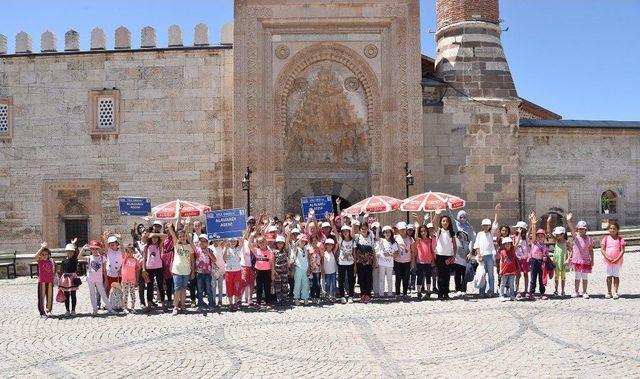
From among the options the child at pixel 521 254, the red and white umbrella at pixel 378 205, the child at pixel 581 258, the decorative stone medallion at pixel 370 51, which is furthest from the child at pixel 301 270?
the decorative stone medallion at pixel 370 51

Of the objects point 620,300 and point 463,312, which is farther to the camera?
point 620,300

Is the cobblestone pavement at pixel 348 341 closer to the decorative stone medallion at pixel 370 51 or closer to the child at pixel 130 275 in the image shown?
the child at pixel 130 275

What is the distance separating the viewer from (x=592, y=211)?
1981 centimetres

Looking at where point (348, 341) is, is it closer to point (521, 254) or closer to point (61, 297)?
point (521, 254)

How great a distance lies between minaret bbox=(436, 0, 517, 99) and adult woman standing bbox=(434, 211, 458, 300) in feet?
26.5

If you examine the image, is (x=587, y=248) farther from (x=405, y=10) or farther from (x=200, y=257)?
(x=405, y=10)

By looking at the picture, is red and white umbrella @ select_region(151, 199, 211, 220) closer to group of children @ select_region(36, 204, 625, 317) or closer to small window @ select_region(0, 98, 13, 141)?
group of children @ select_region(36, 204, 625, 317)

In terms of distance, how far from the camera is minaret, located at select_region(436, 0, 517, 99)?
19.2 metres

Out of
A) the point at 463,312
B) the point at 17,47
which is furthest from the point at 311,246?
the point at 17,47

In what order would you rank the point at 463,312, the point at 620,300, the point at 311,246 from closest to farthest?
the point at 463,312
the point at 620,300
the point at 311,246

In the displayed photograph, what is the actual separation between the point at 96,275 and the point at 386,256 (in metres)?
5.13

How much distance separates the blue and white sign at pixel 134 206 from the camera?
44.7ft

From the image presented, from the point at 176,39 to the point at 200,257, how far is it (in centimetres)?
1011

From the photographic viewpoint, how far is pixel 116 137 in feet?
63.4
